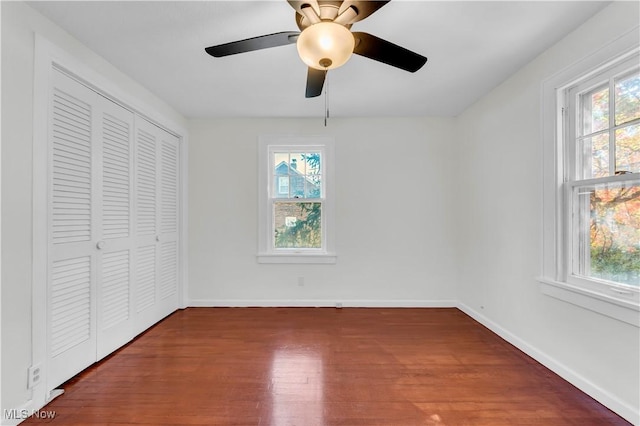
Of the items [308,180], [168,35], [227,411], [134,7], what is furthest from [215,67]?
[227,411]

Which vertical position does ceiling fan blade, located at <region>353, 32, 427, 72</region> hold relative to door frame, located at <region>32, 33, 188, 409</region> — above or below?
above

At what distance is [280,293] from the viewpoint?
372cm

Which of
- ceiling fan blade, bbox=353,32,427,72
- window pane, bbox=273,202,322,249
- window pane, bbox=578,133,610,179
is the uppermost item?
ceiling fan blade, bbox=353,32,427,72

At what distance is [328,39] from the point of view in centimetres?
131

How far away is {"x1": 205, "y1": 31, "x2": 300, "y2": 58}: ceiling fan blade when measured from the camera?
1.52m

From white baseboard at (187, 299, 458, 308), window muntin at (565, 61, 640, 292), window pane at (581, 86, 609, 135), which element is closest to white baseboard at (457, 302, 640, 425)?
window muntin at (565, 61, 640, 292)

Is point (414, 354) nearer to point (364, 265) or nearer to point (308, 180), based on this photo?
point (364, 265)

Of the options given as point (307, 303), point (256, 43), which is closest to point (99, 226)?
point (256, 43)

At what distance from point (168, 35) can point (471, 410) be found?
120 inches

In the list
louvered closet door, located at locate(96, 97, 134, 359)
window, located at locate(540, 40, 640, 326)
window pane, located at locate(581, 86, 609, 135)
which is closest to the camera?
window, located at locate(540, 40, 640, 326)

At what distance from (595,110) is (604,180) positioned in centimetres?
49

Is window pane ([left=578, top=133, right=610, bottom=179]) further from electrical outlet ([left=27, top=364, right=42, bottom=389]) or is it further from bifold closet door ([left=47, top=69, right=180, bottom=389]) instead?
electrical outlet ([left=27, top=364, right=42, bottom=389])

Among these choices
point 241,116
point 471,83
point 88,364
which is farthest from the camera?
point 241,116

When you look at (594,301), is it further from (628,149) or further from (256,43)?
(256,43)
